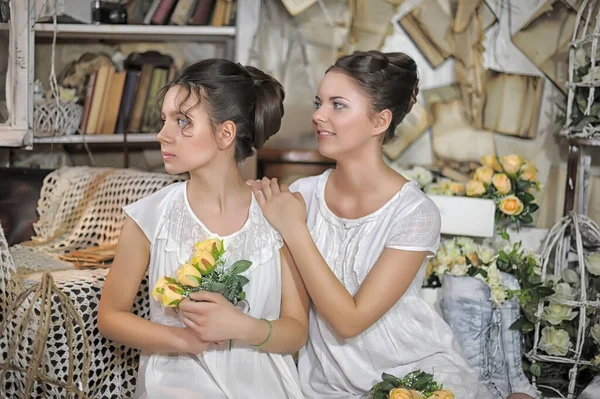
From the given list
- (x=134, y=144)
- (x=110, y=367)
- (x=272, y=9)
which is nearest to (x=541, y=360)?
(x=110, y=367)

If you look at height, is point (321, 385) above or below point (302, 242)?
below

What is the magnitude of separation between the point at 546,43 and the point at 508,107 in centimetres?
34

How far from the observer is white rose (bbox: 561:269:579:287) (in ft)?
10.1

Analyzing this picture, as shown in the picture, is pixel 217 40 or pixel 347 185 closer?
pixel 347 185

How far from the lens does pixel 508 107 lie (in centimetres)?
372

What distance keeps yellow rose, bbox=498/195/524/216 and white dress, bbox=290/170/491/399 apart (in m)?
0.97

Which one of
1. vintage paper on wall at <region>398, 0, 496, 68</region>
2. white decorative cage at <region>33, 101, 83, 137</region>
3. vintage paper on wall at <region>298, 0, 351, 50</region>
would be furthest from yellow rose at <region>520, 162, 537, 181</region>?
white decorative cage at <region>33, 101, 83, 137</region>

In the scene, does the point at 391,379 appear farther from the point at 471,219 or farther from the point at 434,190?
the point at 434,190

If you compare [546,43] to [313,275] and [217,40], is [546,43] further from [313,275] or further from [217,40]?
[313,275]

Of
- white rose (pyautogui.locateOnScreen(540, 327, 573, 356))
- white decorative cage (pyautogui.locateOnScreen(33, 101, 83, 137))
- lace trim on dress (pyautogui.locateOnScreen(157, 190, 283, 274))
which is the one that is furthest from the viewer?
white decorative cage (pyautogui.locateOnScreen(33, 101, 83, 137))

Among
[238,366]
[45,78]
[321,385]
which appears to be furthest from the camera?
[45,78]

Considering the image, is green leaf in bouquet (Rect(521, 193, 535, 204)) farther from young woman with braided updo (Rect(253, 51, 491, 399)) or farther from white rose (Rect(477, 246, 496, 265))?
young woman with braided updo (Rect(253, 51, 491, 399))

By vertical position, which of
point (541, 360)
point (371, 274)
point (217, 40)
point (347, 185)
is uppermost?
point (217, 40)

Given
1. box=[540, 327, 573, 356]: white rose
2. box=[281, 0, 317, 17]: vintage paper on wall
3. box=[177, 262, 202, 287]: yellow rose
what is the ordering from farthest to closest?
box=[281, 0, 317, 17]: vintage paper on wall
box=[540, 327, 573, 356]: white rose
box=[177, 262, 202, 287]: yellow rose
